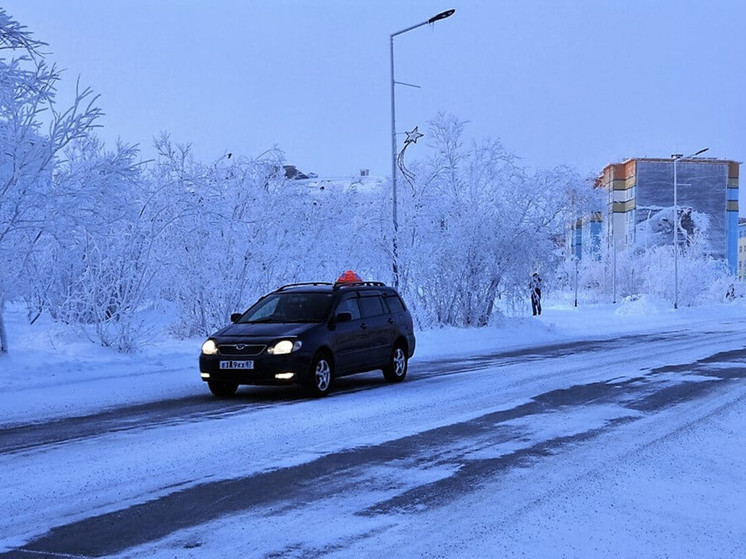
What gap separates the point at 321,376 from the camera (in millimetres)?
12547

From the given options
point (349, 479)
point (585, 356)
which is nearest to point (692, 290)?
point (585, 356)

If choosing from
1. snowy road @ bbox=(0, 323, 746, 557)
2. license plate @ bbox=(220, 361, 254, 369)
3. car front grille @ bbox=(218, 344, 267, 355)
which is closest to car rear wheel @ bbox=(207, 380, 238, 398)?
snowy road @ bbox=(0, 323, 746, 557)

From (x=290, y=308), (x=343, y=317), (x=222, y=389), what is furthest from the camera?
(x=290, y=308)

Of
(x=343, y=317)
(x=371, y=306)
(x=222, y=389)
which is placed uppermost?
(x=371, y=306)

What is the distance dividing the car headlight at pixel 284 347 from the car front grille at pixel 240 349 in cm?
13

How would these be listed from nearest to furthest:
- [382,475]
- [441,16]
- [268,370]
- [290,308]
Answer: [382,475]
[268,370]
[290,308]
[441,16]

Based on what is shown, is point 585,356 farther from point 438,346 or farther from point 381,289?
point 381,289

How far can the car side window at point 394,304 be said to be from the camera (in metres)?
15.1

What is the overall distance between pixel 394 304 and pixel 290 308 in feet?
7.82

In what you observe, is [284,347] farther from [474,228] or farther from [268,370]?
[474,228]

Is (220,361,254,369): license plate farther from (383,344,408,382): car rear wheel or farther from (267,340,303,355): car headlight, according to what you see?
(383,344,408,382): car rear wheel

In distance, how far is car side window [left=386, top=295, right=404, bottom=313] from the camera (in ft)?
49.6

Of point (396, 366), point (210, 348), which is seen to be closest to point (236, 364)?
point (210, 348)

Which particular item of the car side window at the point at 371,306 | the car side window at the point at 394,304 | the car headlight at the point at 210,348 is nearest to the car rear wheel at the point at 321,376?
the car headlight at the point at 210,348
